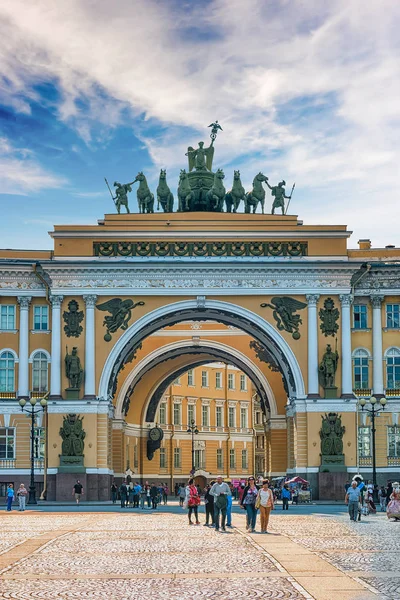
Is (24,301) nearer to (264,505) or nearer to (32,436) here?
(32,436)

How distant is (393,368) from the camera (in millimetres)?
60969

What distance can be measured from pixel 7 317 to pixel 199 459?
3990cm

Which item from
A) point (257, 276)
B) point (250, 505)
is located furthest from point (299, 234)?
point (250, 505)

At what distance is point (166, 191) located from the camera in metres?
61.8

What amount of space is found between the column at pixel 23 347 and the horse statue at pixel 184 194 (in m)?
9.46

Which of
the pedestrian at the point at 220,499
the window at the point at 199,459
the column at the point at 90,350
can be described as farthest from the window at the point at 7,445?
the window at the point at 199,459

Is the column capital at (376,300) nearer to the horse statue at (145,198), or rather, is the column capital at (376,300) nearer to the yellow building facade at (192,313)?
the yellow building facade at (192,313)

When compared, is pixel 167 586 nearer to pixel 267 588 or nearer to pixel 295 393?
pixel 267 588

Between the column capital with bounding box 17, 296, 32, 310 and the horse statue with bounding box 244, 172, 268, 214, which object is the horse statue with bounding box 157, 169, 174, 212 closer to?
the horse statue with bounding box 244, 172, 268, 214

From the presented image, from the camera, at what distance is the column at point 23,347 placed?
59.8 meters

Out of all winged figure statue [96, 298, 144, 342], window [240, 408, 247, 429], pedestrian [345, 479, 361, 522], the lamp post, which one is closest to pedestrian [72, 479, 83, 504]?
the lamp post

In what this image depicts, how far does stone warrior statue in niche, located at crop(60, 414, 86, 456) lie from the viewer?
57.6 metres

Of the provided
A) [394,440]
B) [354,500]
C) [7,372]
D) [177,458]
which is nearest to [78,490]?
[7,372]

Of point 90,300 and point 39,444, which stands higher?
point 90,300
